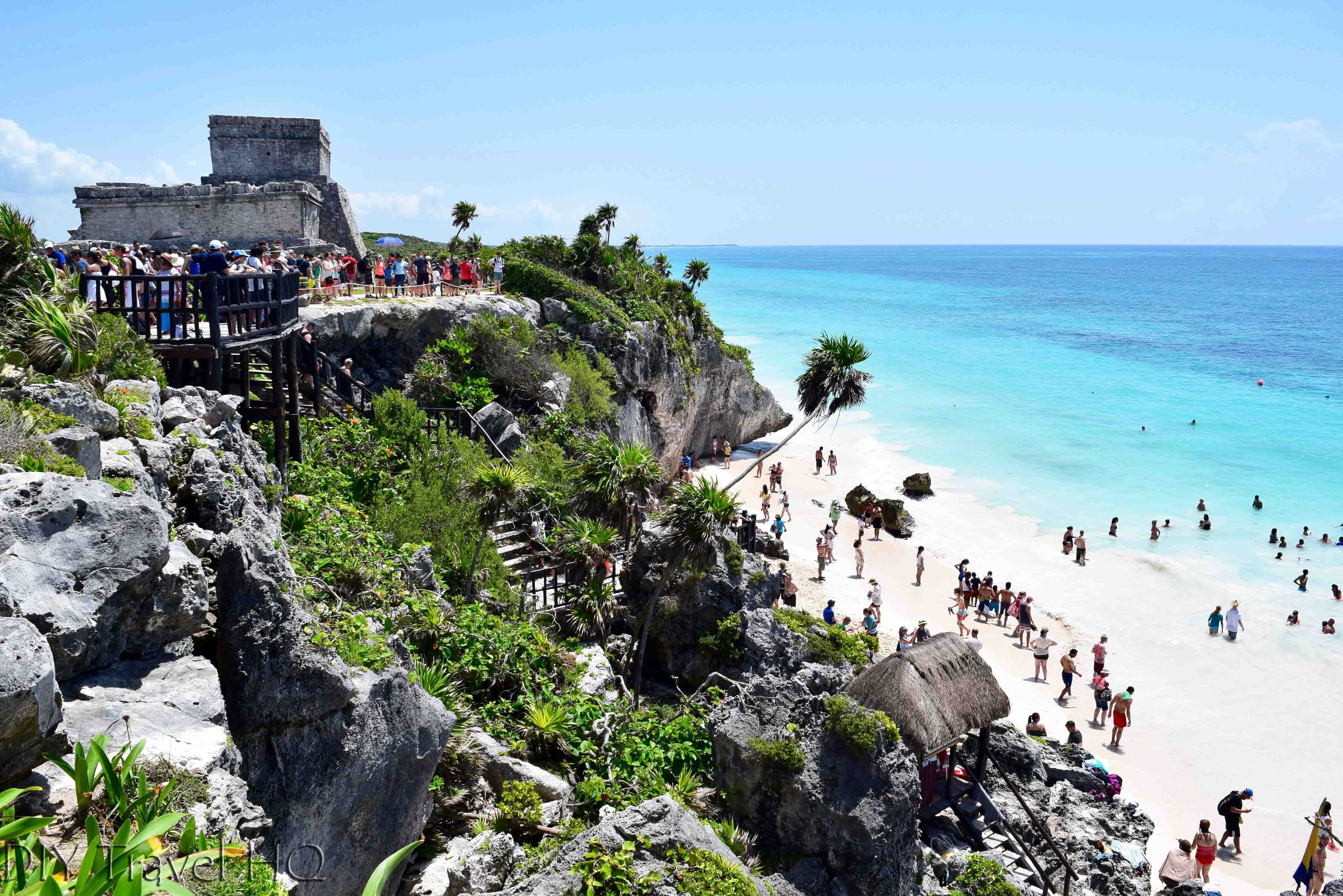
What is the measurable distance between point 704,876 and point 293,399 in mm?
12813

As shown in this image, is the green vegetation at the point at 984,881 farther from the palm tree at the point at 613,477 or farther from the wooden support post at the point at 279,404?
the wooden support post at the point at 279,404

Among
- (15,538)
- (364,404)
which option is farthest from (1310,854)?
(364,404)

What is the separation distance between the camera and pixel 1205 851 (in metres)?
16.5

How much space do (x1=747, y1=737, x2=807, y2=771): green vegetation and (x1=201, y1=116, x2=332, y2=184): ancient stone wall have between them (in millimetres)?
30442

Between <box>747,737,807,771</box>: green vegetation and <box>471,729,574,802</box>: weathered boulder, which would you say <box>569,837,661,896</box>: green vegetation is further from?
<box>747,737,807,771</box>: green vegetation

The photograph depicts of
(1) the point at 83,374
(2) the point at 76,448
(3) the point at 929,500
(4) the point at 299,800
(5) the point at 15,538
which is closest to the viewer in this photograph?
(5) the point at 15,538

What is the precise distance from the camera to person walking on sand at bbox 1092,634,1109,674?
74.6 ft

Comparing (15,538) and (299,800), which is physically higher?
(15,538)

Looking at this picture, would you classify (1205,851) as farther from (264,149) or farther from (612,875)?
(264,149)

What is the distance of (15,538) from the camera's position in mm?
6598

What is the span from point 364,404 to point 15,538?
678 inches

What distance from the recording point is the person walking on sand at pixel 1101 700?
21984 mm

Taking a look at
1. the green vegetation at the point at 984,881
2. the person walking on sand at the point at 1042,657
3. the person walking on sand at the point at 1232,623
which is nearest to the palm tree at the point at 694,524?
the green vegetation at the point at 984,881

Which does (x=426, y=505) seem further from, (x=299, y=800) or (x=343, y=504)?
(x=299, y=800)
